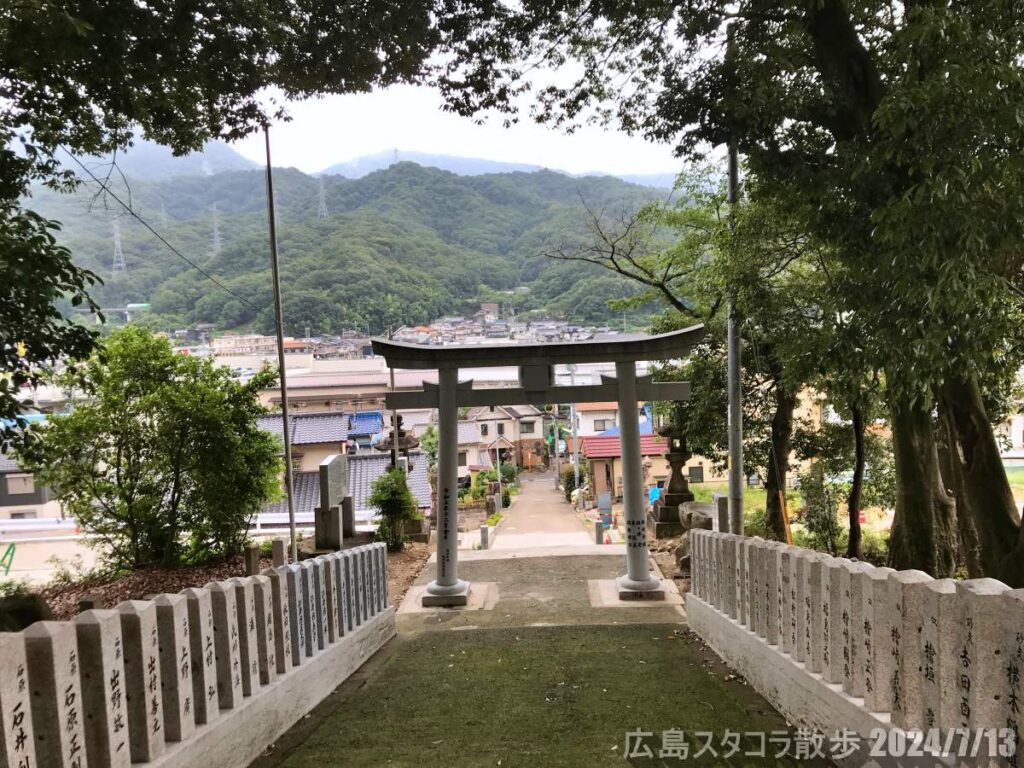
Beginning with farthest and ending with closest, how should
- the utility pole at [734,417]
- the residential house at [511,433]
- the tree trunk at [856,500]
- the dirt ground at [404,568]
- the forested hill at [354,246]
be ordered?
1. the residential house at [511,433]
2. the forested hill at [354,246]
3. the tree trunk at [856,500]
4. the dirt ground at [404,568]
5. the utility pole at [734,417]

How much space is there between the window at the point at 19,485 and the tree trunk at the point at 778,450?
22.9 metres

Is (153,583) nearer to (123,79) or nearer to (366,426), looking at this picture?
(123,79)

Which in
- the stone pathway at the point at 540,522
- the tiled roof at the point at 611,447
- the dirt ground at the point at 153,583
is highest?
the tiled roof at the point at 611,447

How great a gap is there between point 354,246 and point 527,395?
41.0ft

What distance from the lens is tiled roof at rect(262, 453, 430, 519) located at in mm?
19484

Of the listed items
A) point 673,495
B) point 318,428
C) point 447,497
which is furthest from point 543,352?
point 318,428

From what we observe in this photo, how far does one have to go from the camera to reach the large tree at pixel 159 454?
980 centimetres

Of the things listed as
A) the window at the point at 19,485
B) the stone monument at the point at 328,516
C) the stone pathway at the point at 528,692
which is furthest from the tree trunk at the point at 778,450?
the window at the point at 19,485

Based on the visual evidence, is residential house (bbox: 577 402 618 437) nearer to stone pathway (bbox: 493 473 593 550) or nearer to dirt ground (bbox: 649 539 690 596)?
stone pathway (bbox: 493 473 593 550)

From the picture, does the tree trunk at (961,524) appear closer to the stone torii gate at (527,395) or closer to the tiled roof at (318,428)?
the stone torii gate at (527,395)

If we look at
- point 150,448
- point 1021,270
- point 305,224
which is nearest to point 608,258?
point 1021,270

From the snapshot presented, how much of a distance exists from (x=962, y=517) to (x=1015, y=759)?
804 cm

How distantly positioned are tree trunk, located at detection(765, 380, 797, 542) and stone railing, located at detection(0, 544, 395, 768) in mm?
8642

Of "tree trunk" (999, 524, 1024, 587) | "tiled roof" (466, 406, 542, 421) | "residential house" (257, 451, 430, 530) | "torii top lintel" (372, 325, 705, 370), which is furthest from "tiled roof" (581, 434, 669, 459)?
"tree trunk" (999, 524, 1024, 587)
